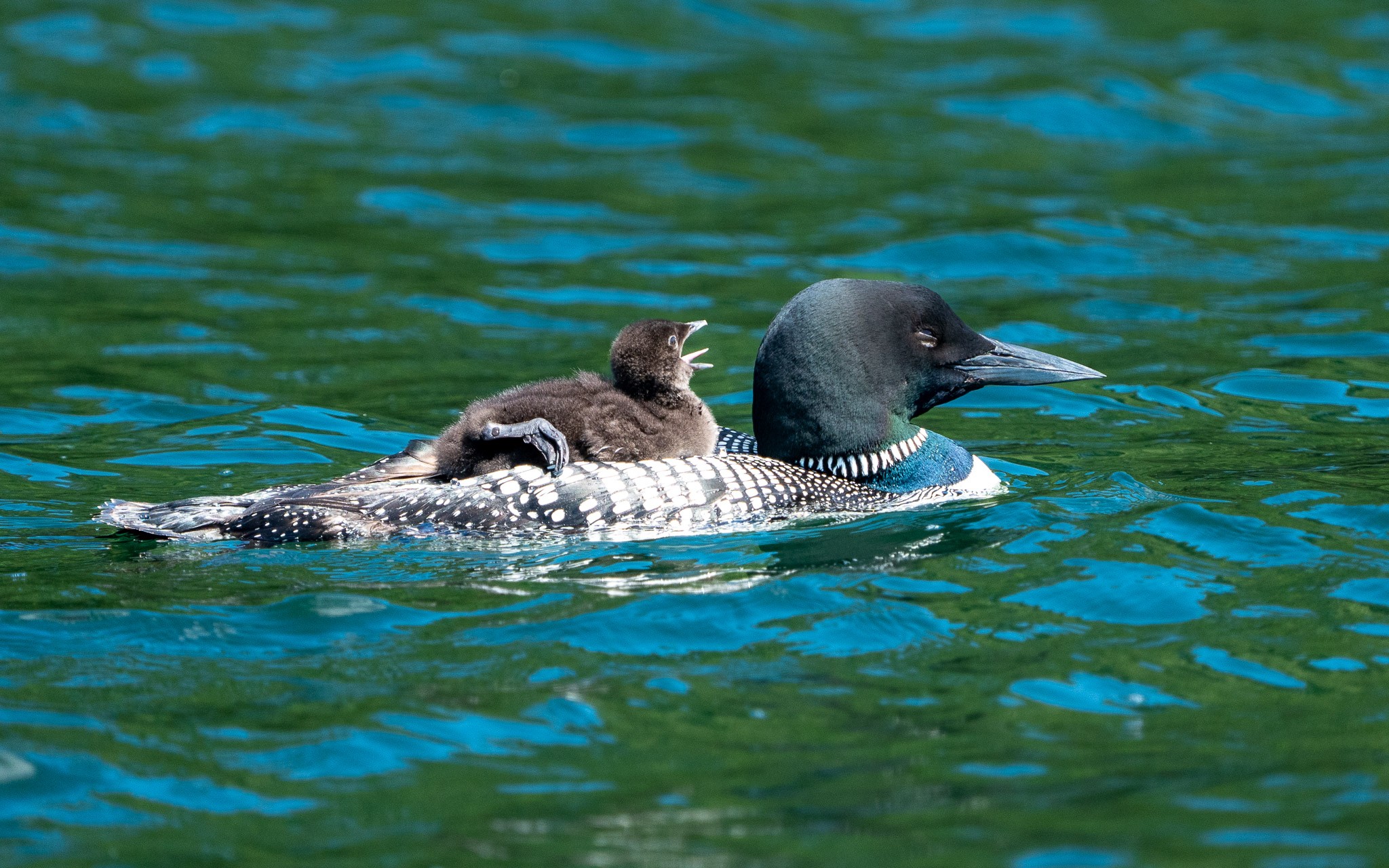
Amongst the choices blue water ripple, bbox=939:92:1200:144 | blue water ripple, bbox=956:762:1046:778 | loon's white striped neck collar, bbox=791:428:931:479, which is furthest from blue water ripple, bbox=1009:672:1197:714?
blue water ripple, bbox=939:92:1200:144

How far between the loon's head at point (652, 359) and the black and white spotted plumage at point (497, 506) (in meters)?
0.36

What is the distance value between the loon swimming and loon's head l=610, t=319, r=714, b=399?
26cm

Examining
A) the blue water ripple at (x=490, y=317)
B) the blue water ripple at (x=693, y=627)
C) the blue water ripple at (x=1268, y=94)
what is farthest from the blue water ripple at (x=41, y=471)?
the blue water ripple at (x=1268, y=94)

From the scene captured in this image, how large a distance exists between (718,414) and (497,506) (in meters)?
2.53

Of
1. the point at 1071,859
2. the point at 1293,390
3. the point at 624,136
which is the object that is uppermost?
the point at 624,136

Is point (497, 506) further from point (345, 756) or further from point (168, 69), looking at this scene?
→ point (168, 69)

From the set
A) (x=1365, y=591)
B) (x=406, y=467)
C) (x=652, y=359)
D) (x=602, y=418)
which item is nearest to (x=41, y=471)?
(x=406, y=467)

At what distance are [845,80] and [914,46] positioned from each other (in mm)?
1289

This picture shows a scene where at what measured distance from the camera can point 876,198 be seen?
11.0 metres

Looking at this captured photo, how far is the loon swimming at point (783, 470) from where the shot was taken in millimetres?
5184

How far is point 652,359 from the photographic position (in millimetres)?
5562

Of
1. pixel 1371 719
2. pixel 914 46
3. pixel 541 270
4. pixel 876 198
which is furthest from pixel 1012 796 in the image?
pixel 914 46

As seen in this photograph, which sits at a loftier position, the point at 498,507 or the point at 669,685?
the point at 498,507

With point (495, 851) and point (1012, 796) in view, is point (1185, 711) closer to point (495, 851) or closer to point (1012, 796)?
point (1012, 796)
